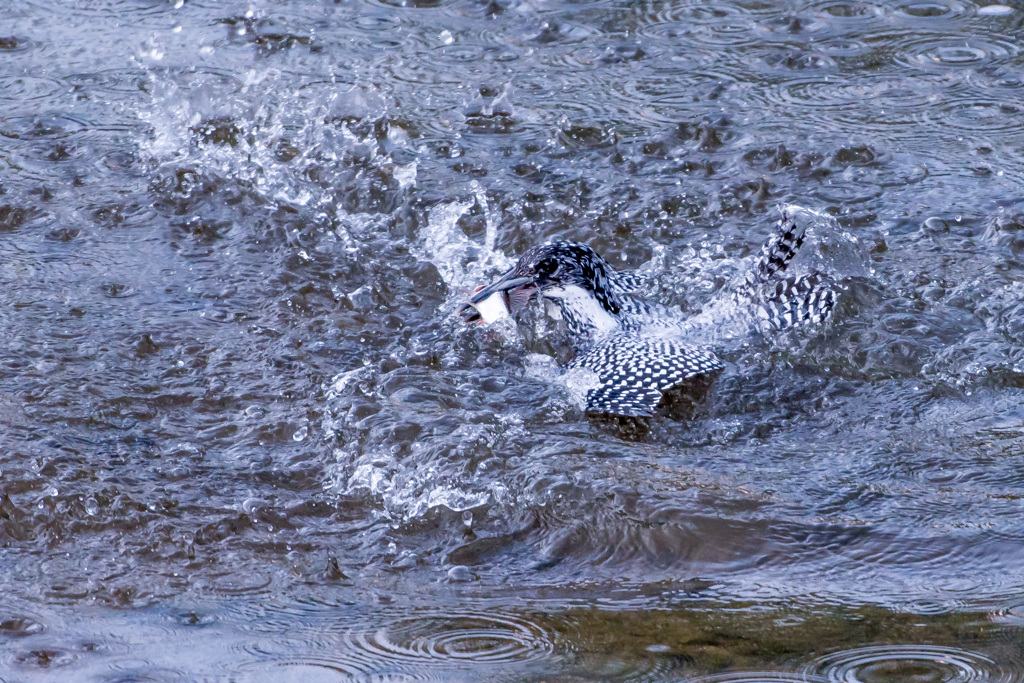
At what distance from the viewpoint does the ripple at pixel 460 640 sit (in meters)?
2.84

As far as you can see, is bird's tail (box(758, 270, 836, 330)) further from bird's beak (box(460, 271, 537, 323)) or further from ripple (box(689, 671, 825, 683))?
ripple (box(689, 671, 825, 683))

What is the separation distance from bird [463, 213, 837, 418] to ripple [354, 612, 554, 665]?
1487 millimetres

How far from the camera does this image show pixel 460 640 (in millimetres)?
2908

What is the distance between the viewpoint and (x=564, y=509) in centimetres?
353

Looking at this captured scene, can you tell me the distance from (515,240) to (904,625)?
307cm

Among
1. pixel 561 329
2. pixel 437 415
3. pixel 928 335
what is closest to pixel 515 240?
pixel 561 329

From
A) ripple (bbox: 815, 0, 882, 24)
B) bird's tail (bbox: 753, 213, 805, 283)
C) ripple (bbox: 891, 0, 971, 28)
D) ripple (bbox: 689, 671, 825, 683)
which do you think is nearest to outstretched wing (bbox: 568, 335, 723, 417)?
bird's tail (bbox: 753, 213, 805, 283)

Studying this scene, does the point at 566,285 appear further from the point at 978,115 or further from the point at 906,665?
the point at 978,115

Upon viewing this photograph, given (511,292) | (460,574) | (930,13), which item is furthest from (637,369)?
(930,13)

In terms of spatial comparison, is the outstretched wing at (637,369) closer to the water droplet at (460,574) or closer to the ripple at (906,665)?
the water droplet at (460,574)

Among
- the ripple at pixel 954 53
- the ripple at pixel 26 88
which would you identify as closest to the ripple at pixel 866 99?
the ripple at pixel 954 53

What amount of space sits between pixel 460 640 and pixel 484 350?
75.7 inches

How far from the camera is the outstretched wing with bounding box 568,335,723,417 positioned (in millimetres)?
4164

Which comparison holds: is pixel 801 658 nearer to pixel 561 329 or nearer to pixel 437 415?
pixel 437 415
